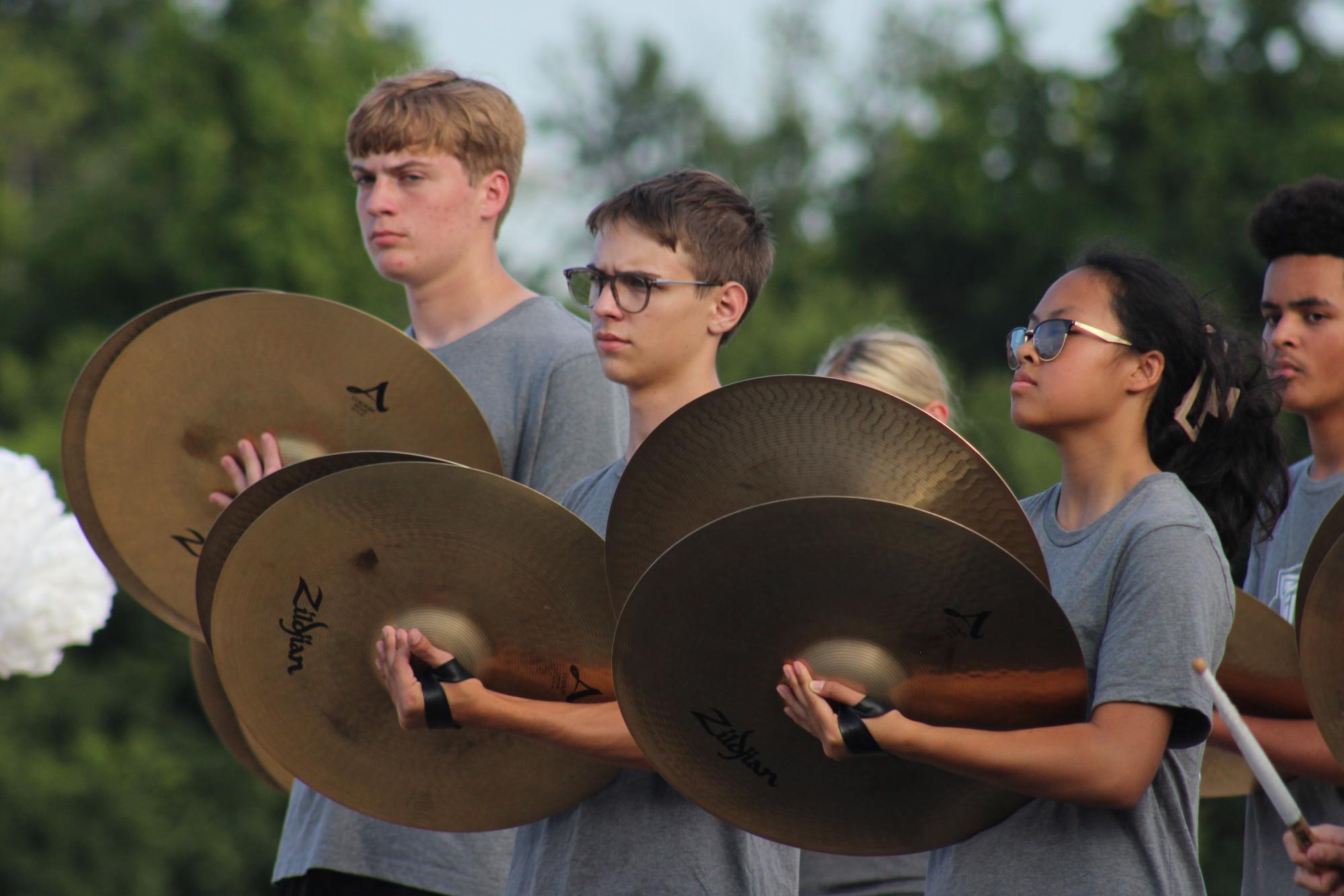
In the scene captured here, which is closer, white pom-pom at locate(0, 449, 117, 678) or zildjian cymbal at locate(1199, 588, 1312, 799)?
zildjian cymbal at locate(1199, 588, 1312, 799)

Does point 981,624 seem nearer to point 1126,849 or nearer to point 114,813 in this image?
point 1126,849

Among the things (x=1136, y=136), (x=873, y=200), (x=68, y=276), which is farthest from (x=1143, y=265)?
(x=873, y=200)

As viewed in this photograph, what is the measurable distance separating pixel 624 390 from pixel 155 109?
2005 cm

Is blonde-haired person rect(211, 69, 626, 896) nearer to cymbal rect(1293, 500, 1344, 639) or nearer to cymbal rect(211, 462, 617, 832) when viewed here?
cymbal rect(211, 462, 617, 832)

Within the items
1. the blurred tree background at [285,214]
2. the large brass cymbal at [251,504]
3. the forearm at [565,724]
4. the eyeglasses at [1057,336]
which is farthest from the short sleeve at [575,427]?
the blurred tree background at [285,214]

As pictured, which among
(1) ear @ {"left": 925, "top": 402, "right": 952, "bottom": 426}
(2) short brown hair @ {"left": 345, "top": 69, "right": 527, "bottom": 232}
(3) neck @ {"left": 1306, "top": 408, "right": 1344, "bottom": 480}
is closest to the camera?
(3) neck @ {"left": 1306, "top": 408, "right": 1344, "bottom": 480}

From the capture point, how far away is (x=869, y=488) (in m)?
2.99

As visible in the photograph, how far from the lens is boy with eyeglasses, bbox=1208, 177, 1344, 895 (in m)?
3.88

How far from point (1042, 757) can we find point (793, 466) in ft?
2.07

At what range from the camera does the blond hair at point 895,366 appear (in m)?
5.12

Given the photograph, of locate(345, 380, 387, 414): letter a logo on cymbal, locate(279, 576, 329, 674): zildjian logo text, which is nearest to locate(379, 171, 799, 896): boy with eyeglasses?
locate(279, 576, 329, 674): zildjian logo text

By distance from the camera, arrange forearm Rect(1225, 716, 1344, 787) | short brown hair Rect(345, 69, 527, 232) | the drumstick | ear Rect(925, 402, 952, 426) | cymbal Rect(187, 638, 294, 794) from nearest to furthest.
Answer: the drumstick, forearm Rect(1225, 716, 1344, 787), cymbal Rect(187, 638, 294, 794), short brown hair Rect(345, 69, 527, 232), ear Rect(925, 402, 952, 426)

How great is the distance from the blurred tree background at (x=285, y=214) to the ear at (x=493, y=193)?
937 cm

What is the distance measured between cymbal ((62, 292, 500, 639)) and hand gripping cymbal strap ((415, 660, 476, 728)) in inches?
26.0
